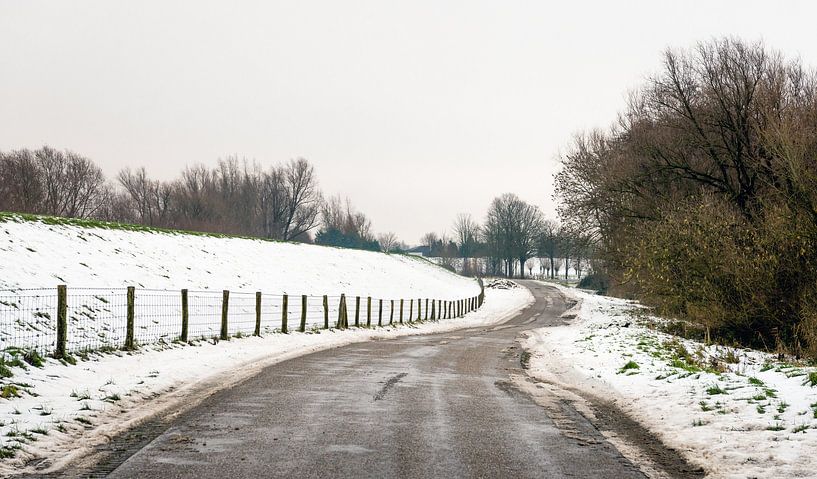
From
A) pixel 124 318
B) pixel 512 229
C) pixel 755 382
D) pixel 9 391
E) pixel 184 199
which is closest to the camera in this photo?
pixel 9 391

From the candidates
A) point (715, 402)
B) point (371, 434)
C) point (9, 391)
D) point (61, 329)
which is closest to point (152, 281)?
point (61, 329)

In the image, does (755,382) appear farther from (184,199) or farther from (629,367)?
(184,199)

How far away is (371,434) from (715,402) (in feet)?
15.1

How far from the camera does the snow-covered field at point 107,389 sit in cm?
700

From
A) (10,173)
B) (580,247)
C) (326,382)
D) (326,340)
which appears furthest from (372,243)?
(326,382)

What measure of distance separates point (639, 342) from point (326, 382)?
37.4 ft

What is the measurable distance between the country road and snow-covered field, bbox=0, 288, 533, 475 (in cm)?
59

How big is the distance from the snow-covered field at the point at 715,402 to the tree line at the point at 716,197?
324 centimetres

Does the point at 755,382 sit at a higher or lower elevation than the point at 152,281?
lower

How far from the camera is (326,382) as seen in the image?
11.4 meters

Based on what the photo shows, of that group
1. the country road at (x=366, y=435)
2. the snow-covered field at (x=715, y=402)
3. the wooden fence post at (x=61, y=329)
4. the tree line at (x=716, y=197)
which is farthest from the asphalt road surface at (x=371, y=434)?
the tree line at (x=716, y=197)

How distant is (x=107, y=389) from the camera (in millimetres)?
10008

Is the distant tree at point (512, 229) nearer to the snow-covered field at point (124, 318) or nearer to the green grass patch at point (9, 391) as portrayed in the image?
the snow-covered field at point (124, 318)

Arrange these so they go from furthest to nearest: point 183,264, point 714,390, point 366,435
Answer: point 183,264
point 714,390
point 366,435
